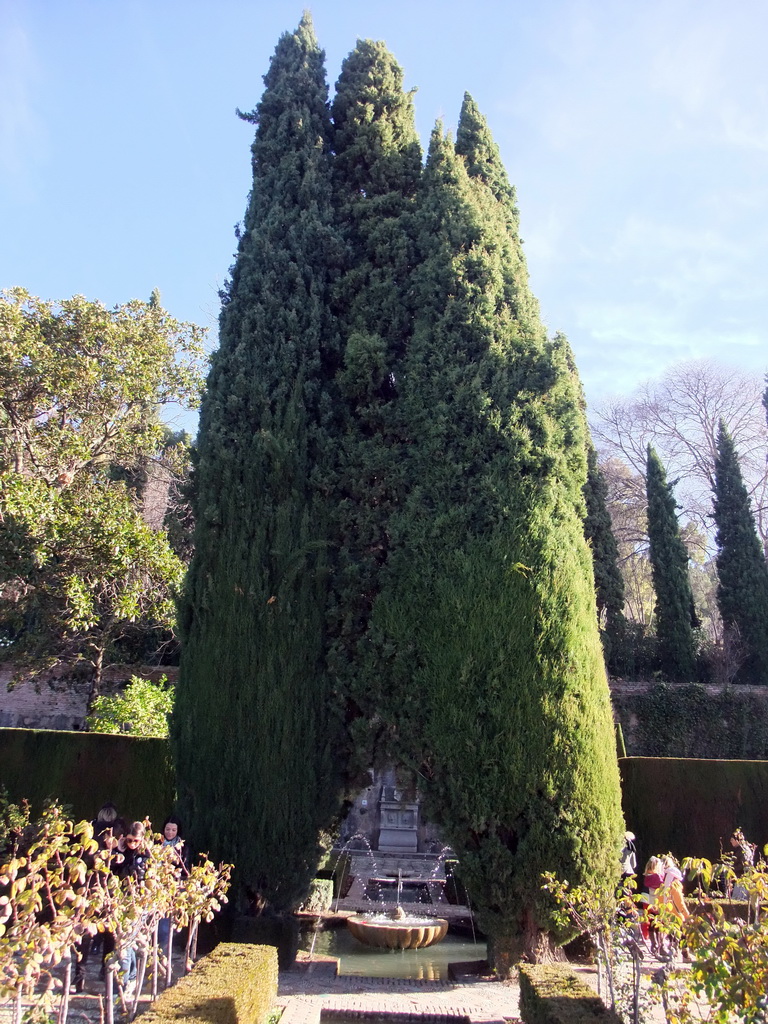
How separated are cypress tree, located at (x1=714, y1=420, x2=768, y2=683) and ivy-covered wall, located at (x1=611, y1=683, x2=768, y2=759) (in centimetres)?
240

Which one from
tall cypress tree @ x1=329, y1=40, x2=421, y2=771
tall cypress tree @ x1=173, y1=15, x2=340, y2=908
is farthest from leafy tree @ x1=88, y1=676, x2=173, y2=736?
tall cypress tree @ x1=329, y1=40, x2=421, y2=771

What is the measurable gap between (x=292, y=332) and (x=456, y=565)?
345 centimetres

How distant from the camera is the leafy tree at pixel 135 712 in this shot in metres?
10.7

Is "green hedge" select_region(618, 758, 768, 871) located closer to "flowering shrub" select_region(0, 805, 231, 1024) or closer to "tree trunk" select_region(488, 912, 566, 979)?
"tree trunk" select_region(488, 912, 566, 979)

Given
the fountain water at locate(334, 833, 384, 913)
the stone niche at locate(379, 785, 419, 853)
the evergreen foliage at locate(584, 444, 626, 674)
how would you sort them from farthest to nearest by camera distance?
the evergreen foliage at locate(584, 444, 626, 674) < the stone niche at locate(379, 785, 419, 853) < the fountain water at locate(334, 833, 384, 913)

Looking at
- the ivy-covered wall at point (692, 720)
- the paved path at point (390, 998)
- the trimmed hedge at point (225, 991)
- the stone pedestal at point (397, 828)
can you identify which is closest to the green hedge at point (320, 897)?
the paved path at point (390, 998)

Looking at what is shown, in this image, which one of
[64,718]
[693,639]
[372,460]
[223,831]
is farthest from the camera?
[693,639]

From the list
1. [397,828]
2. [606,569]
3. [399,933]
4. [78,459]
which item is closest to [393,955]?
[399,933]

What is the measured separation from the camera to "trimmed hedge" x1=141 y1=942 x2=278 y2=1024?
3660 millimetres

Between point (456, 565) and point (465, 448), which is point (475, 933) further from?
point (465, 448)

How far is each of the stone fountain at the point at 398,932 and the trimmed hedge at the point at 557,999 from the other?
323 centimetres

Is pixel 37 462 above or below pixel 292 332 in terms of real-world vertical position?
below

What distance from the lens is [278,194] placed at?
9195mm

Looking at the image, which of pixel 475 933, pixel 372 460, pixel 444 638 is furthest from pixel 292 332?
pixel 475 933
